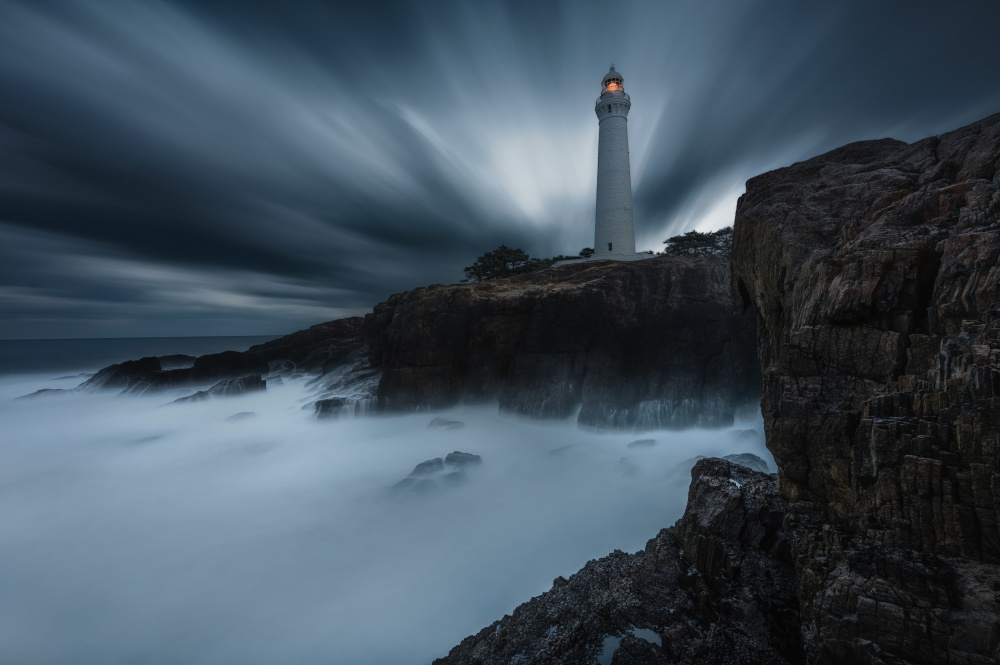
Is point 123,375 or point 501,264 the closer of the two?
point 123,375

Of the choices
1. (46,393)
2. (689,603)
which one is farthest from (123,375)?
(689,603)

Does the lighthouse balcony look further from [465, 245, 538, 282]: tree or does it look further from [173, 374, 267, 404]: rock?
[173, 374, 267, 404]: rock

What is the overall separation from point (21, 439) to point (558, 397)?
40.3 meters

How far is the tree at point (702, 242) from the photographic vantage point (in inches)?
1593

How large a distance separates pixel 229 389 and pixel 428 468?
90.2 ft

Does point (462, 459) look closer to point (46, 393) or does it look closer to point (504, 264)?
point (504, 264)

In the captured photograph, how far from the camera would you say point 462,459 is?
63.0 ft

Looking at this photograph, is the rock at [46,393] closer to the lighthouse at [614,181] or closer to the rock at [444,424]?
the rock at [444,424]

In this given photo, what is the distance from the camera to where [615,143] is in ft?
112

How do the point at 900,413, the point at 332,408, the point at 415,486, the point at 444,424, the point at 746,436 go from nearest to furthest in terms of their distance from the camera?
the point at 900,413, the point at 415,486, the point at 746,436, the point at 444,424, the point at 332,408


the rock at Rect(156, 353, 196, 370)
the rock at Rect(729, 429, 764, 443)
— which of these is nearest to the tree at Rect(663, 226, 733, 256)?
the rock at Rect(729, 429, 764, 443)

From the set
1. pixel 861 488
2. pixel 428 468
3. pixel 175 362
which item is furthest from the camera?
pixel 175 362

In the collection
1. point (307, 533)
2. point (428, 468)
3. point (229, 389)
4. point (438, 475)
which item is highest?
point (229, 389)

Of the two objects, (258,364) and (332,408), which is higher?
(258,364)
